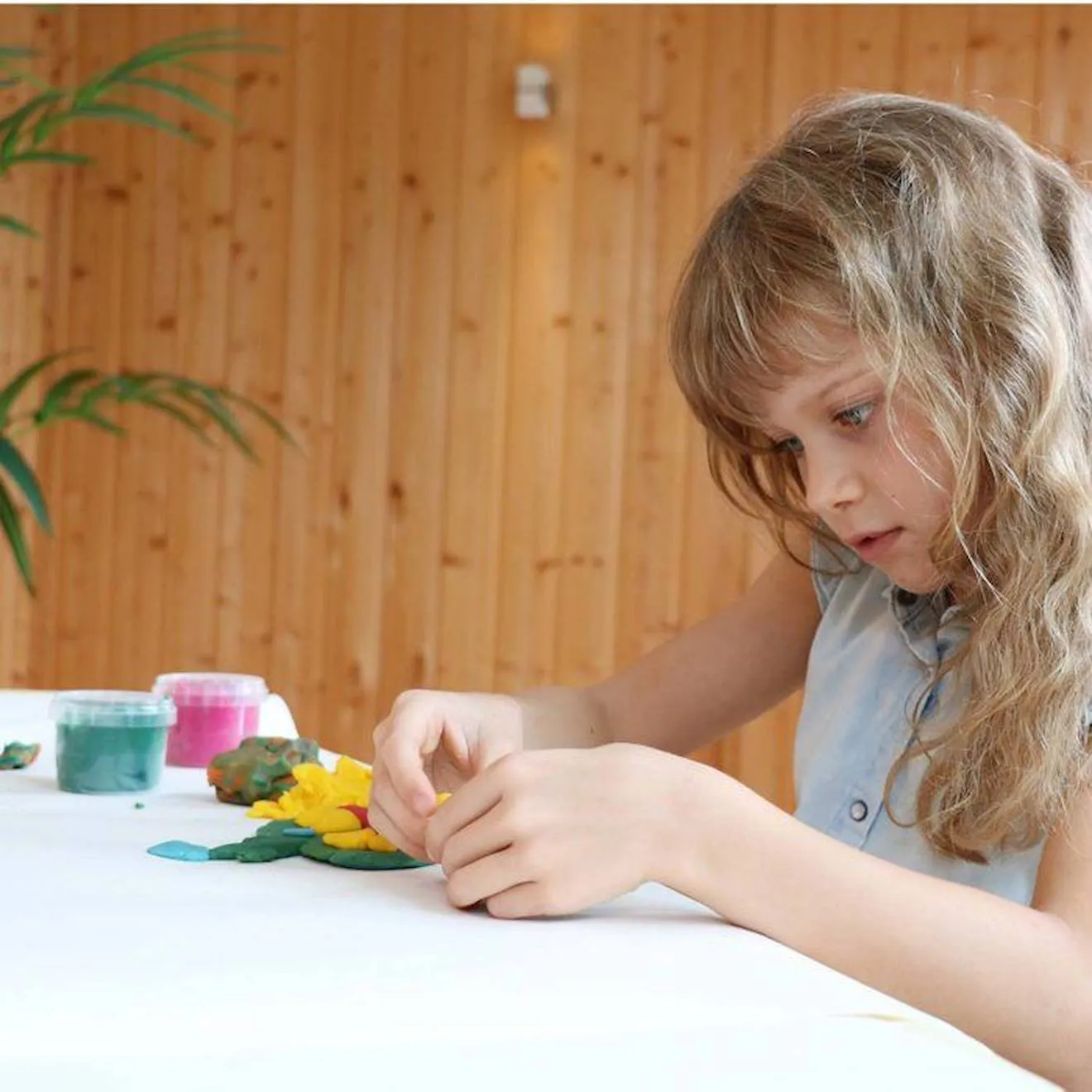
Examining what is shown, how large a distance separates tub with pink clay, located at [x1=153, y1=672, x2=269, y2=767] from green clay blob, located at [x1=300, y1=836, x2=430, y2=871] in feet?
1.29

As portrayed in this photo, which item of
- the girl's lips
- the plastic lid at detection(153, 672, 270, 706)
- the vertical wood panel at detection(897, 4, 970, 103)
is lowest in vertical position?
the plastic lid at detection(153, 672, 270, 706)

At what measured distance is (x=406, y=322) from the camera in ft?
12.2

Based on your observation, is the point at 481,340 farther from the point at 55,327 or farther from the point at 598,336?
the point at 55,327

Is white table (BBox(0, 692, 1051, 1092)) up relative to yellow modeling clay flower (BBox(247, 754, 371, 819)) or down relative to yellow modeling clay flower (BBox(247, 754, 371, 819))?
up

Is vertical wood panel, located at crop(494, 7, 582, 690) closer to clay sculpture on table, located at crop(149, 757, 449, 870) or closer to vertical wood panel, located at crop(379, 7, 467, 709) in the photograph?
vertical wood panel, located at crop(379, 7, 467, 709)

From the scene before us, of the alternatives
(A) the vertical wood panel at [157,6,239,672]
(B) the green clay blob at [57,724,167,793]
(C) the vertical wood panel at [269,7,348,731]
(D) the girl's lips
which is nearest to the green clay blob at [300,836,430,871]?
(B) the green clay blob at [57,724,167,793]

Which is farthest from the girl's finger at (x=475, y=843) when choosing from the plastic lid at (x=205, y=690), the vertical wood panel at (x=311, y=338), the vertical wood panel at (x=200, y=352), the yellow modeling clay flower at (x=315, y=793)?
the vertical wood panel at (x=200, y=352)

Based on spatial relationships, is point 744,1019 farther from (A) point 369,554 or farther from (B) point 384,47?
(B) point 384,47

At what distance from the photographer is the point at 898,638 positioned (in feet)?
3.92

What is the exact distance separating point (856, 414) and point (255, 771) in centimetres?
50

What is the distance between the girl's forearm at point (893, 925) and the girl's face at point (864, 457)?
29 cm

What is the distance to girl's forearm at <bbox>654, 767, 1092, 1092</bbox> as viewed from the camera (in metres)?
0.77

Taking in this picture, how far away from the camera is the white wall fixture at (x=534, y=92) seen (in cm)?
354

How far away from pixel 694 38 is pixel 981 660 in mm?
2802
